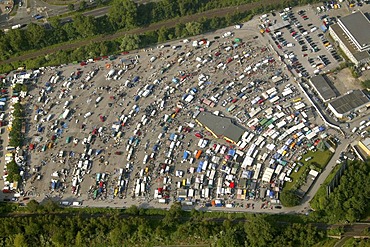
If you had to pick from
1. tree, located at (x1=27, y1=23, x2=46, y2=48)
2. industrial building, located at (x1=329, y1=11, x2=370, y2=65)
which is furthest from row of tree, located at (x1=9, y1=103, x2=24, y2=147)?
industrial building, located at (x1=329, y1=11, x2=370, y2=65)

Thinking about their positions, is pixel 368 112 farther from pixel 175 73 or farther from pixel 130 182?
pixel 130 182

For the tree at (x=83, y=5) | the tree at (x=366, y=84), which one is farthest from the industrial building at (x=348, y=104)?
the tree at (x=83, y=5)

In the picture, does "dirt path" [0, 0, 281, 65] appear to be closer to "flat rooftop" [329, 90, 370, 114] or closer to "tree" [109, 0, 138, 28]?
"tree" [109, 0, 138, 28]

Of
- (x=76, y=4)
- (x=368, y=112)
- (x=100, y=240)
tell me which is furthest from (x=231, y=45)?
(x=100, y=240)

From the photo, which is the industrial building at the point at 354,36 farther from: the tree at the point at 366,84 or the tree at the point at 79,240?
the tree at the point at 79,240

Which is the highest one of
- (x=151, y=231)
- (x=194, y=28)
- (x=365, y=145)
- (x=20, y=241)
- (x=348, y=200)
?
(x=194, y=28)

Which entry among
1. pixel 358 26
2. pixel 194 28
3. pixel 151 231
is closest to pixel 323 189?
pixel 151 231

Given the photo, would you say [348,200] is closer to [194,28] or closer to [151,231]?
[151,231]
